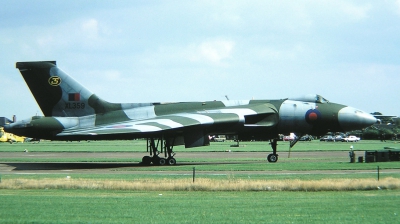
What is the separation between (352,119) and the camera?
35.4 metres

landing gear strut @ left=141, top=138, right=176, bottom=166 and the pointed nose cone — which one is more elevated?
the pointed nose cone

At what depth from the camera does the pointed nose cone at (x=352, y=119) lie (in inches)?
1390

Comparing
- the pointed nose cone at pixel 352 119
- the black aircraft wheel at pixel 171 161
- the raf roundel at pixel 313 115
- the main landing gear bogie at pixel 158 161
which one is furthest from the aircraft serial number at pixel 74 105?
the pointed nose cone at pixel 352 119

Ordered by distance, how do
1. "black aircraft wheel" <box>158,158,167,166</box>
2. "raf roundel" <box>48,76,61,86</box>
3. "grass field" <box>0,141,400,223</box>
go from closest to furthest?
"grass field" <box>0,141,400,223</box> → "raf roundel" <box>48,76,61,86</box> → "black aircraft wheel" <box>158,158,167,166</box>

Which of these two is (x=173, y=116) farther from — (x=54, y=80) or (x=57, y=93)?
(x=54, y=80)

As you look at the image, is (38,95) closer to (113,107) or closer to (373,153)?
(113,107)

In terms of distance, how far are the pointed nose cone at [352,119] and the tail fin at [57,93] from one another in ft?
46.7

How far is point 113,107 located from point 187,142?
18.1 ft

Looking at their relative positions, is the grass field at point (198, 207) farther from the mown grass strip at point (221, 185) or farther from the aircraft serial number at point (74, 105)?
the aircraft serial number at point (74, 105)

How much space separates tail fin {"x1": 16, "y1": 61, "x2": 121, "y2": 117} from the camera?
34656mm

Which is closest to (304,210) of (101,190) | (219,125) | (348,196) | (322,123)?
(348,196)

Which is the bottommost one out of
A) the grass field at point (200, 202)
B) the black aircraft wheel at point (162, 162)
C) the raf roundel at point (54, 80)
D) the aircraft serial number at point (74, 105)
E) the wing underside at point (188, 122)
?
the grass field at point (200, 202)

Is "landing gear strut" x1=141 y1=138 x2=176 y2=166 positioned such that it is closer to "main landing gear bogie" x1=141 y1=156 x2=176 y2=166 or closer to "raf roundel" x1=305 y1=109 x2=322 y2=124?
"main landing gear bogie" x1=141 y1=156 x2=176 y2=166

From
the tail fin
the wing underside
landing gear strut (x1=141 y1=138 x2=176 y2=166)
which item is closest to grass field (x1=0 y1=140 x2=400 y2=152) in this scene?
the wing underside
